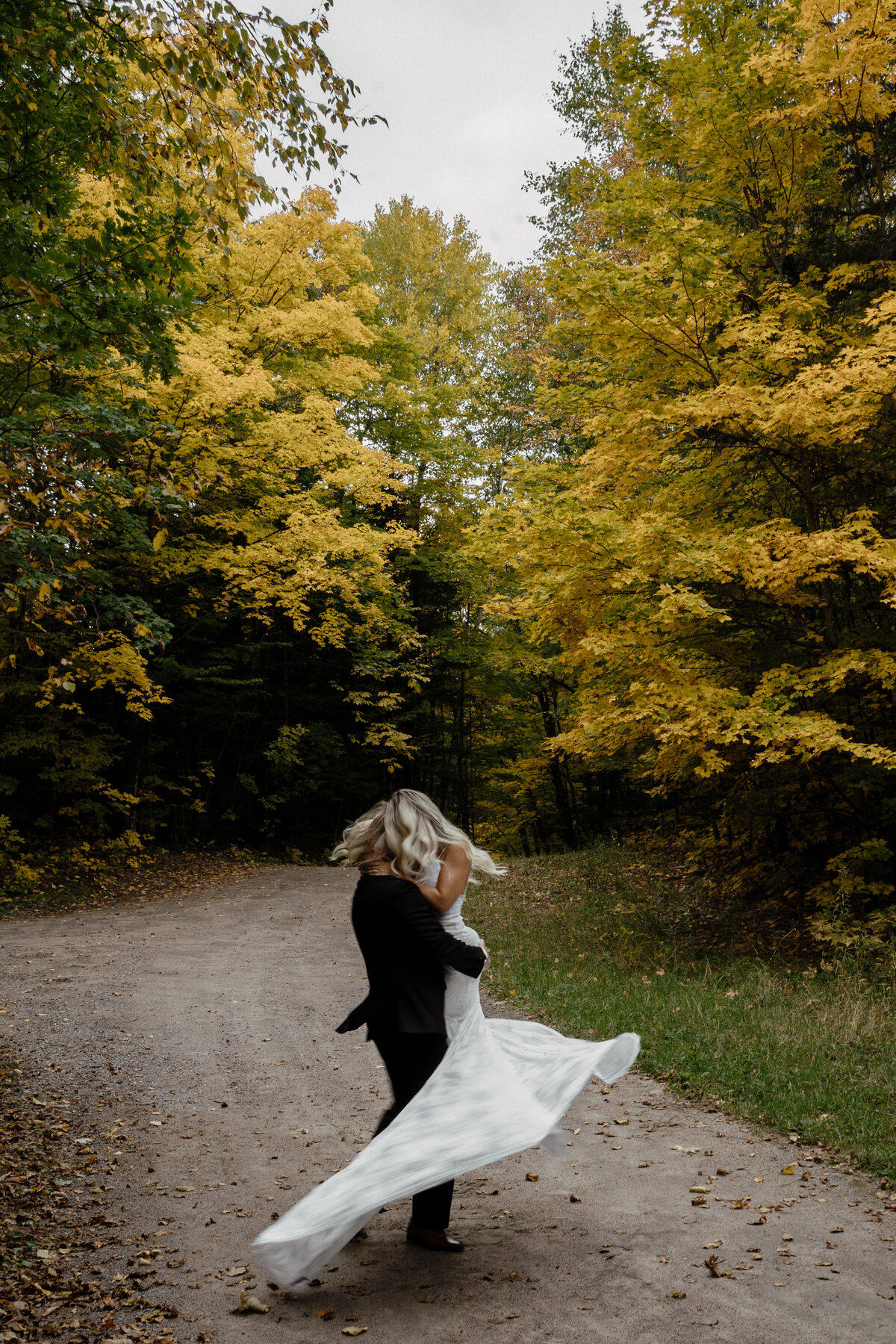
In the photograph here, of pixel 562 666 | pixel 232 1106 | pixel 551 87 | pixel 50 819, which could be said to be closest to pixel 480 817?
pixel 50 819

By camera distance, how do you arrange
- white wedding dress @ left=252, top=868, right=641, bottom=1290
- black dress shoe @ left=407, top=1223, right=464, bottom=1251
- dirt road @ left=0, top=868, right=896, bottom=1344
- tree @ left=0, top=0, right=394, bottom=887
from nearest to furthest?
white wedding dress @ left=252, top=868, right=641, bottom=1290, dirt road @ left=0, top=868, right=896, bottom=1344, black dress shoe @ left=407, top=1223, right=464, bottom=1251, tree @ left=0, top=0, right=394, bottom=887

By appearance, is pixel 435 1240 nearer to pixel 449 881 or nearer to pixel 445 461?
pixel 449 881

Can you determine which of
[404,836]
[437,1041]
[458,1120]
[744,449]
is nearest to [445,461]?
[744,449]

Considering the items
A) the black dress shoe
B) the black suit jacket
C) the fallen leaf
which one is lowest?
the fallen leaf

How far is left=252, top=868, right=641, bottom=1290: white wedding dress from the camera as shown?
321 centimetres

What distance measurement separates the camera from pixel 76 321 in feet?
18.4

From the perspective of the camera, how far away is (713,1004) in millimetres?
7797

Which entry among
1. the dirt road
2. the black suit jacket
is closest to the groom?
the black suit jacket

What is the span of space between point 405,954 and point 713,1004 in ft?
16.6

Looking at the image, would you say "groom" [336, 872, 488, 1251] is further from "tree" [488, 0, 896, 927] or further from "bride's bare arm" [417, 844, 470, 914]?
"tree" [488, 0, 896, 927]

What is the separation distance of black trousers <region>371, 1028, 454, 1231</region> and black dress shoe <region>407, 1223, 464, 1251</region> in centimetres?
2

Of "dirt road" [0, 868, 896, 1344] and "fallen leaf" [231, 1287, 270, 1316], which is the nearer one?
"dirt road" [0, 868, 896, 1344]

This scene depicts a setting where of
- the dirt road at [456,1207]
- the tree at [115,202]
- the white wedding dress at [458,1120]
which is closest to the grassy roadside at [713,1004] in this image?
the dirt road at [456,1207]

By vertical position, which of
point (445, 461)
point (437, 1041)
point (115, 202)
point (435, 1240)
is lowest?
point (435, 1240)
